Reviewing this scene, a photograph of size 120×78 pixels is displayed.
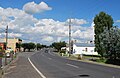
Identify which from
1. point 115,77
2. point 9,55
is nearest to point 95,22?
point 9,55

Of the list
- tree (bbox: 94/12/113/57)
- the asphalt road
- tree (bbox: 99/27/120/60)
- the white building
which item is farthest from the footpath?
the white building

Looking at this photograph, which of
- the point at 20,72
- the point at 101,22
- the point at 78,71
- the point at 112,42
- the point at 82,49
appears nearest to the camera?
the point at 20,72

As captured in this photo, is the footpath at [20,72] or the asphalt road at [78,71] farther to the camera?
the asphalt road at [78,71]

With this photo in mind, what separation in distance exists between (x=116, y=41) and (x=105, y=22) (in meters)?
13.1

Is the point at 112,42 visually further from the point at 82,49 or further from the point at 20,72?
the point at 82,49

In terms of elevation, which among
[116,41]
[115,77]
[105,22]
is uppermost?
[105,22]

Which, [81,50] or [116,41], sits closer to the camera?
[116,41]

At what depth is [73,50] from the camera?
11069 centimetres

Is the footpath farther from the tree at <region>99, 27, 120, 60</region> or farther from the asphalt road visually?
the tree at <region>99, 27, 120, 60</region>

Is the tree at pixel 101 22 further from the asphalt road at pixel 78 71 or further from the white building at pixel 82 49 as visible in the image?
the white building at pixel 82 49

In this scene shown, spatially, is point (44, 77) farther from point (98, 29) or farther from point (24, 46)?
point (24, 46)

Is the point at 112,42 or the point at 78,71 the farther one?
the point at 112,42

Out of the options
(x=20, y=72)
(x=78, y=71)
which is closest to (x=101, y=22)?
(x=78, y=71)

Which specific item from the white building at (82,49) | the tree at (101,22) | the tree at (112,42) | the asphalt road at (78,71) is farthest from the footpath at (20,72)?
the white building at (82,49)
